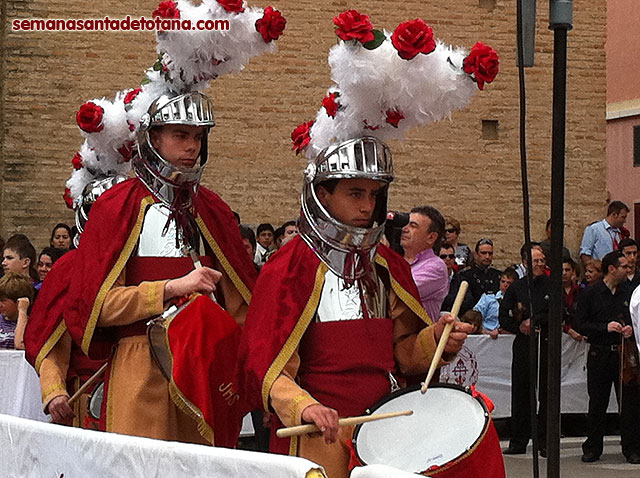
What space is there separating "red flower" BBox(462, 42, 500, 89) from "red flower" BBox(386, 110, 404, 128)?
294 mm

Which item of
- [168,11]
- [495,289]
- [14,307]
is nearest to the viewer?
[168,11]

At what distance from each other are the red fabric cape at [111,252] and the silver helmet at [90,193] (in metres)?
1.28

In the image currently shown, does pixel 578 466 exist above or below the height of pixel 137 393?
below

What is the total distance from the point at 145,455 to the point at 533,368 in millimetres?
1861

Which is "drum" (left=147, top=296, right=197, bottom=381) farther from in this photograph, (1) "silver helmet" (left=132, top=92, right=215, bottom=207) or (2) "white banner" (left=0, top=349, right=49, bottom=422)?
(2) "white banner" (left=0, top=349, right=49, bottom=422)

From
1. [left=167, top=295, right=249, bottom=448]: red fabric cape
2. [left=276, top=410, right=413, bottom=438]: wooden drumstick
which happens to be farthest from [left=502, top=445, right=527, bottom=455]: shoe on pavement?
[left=276, top=410, right=413, bottom=438]: wooden drumstick

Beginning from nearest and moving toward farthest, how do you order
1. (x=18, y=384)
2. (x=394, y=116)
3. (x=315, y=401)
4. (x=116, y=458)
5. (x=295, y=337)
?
(x=116, y=458)
(x=315, y=401)
(x=295, y=337)
(x=394, y=116)
(x=18, y=384)

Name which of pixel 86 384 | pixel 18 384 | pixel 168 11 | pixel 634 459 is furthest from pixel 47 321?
pixel 634 459

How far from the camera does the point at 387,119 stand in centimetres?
487

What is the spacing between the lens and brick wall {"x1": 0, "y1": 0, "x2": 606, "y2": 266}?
661 inches

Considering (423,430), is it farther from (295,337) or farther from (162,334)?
(162,334)

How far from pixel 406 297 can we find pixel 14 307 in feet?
15.8

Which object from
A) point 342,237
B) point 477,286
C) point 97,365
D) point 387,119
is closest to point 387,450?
point 342,237

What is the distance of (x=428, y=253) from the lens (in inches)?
301
